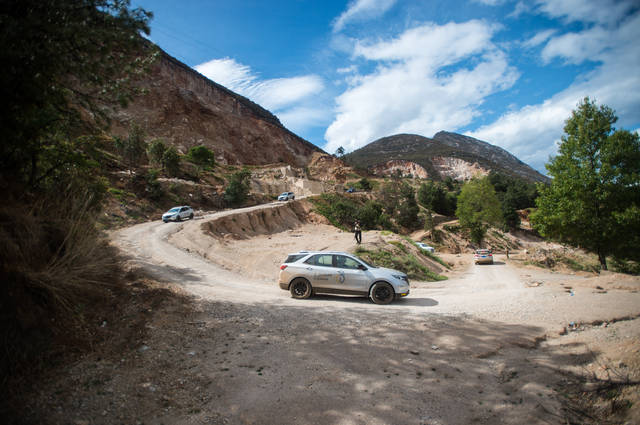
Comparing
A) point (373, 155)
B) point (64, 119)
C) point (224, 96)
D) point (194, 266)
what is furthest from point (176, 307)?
point (373, 155)

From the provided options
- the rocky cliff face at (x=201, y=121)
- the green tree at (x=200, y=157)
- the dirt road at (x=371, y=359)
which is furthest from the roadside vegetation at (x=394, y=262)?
the rocky cliff face at (x=201, y=121)

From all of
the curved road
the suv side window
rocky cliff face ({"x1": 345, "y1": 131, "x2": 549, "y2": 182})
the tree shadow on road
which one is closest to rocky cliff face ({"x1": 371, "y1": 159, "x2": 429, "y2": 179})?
rocky cliff face ({"x1": 345, "y1": 131, "x2": 549, "y2": 182})

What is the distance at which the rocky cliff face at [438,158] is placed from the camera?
127500 millimetres

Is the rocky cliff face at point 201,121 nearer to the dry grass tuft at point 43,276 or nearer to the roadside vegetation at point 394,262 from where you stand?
the roadside vegetation at point 394,262

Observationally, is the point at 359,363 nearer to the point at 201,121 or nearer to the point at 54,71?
the point at 54,71

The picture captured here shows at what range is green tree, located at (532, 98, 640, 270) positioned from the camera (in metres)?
14.7

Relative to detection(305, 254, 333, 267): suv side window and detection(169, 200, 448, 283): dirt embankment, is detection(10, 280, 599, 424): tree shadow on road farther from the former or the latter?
detection(169, 200, 448, 283): dirt embankment

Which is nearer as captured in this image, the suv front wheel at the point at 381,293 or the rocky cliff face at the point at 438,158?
the suv front wheel at the point at 381,293

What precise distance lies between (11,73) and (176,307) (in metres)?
4.88

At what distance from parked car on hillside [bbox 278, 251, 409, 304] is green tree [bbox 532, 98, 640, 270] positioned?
1335 cm

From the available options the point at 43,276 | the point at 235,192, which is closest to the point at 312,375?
the point at 43,276

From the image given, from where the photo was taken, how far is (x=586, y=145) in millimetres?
15938

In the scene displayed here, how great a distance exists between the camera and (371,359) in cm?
487

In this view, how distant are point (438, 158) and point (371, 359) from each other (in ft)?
472
